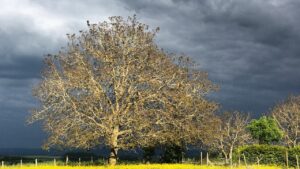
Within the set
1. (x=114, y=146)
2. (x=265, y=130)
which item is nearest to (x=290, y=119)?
(x=265, y=130)

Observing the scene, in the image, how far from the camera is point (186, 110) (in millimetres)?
72438

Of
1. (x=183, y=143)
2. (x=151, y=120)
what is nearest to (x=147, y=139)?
(x=151, y=120)

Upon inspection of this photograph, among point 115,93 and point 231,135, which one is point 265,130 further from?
point 115,93

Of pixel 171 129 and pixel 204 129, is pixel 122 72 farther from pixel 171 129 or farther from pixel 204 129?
pixel 204 129

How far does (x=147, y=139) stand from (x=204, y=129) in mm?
13544

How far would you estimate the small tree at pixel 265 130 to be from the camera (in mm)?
112000

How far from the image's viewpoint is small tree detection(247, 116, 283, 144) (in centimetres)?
11200

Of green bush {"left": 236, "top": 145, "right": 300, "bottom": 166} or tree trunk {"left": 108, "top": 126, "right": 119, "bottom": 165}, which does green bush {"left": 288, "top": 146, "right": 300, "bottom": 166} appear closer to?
green bush {"left": 236, "top": 145, "right": 300, "bottom": 166}

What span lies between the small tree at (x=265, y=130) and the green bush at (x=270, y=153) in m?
34.6

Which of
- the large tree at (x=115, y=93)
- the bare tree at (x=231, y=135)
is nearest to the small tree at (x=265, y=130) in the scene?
the bare tree at (x=231, y=135)

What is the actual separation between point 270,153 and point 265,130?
→ 35.2 metres

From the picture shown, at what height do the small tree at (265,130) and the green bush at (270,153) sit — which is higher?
the small tree at (265,130)

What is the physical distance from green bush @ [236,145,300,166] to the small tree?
34.6m

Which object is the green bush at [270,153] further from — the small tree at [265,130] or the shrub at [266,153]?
the small tree at [265,130]
